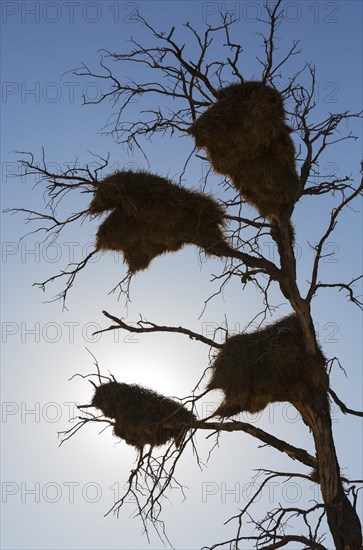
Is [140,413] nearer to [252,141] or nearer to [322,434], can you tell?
[322,434]

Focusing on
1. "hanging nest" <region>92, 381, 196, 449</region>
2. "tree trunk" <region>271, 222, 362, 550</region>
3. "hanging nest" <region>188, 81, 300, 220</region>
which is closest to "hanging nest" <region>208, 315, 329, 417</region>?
"tree trunk" <region>271, 222, 362, 550</region>

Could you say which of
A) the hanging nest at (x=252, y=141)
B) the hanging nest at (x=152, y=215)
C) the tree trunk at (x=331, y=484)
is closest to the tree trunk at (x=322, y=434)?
the tree trunk at (x=331, y=484)

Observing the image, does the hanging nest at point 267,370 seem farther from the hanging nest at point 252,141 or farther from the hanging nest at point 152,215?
the hanging nest at point 252,141

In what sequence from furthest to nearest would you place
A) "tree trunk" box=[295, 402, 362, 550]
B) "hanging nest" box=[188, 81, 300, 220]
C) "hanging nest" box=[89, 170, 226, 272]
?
"hanging nest" box=[89, 170, 226, 272] < "tree trunk" box=[295, 402, 362, 550] < "hanging nest" box=[188, 81, 300, 220]

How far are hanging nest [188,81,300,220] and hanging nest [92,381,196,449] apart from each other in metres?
2.76

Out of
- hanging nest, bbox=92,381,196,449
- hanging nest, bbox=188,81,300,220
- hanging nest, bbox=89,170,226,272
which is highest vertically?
hanging nest, bbox=188,81,300,220

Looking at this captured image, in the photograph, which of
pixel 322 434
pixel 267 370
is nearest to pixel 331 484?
pixel 322 434

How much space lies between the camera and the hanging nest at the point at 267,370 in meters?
10.7

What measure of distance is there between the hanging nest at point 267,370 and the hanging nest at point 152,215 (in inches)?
48.4

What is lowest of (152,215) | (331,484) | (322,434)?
(331,484)

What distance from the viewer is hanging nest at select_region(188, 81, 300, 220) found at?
1045cm

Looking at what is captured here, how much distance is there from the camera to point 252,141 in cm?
1048

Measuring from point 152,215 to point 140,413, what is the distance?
2482 mm

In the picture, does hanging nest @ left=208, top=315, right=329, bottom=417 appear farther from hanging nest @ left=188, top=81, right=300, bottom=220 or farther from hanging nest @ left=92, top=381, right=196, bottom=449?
hanging nest @ left=188, top=81, right=300, bottom=220
